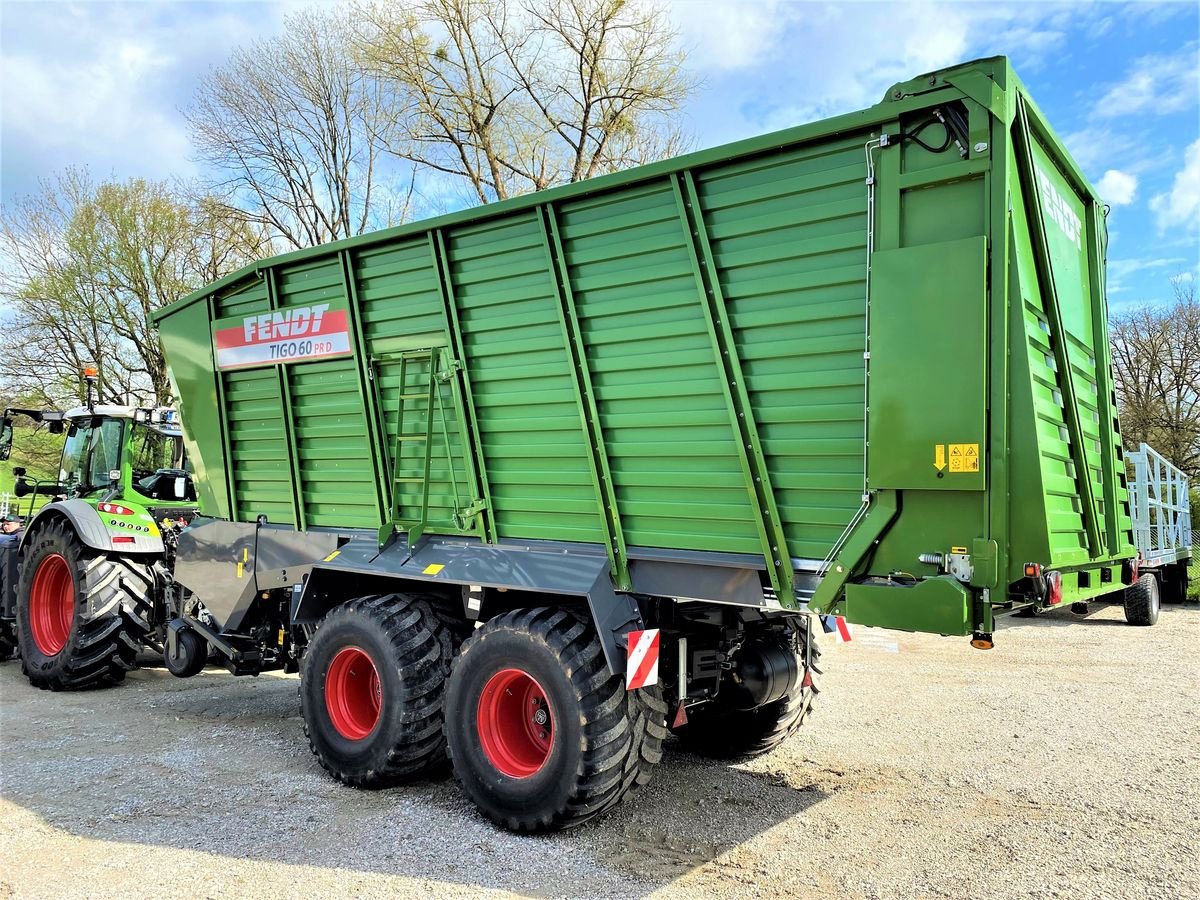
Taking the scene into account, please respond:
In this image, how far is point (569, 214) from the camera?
4.38 m

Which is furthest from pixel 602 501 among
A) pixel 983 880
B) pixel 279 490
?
pixel 279 490

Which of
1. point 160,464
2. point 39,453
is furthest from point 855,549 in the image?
point 39,453

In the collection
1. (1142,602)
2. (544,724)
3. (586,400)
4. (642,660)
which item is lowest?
(1142,602)

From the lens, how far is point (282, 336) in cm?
577

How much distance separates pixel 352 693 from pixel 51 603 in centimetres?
459

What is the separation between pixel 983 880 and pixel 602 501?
2.31 metres

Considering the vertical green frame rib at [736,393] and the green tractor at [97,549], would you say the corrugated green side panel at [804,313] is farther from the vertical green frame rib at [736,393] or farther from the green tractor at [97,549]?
the green tractor at [97,549]

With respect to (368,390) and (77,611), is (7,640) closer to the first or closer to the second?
(77,611)

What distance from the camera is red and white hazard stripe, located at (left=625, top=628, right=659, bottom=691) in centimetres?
392

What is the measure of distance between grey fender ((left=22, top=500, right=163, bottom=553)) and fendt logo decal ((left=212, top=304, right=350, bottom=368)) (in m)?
2.37

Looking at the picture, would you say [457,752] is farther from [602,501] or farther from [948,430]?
[948,430]

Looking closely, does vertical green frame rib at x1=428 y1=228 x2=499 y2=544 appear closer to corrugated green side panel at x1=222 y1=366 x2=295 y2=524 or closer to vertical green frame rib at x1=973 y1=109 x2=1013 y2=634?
corrugated green side panel at x1=222 y1=366 x2=295 y2=524

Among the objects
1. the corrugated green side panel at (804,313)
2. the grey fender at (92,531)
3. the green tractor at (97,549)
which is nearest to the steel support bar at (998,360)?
the corrugated green side panel at (804,313)

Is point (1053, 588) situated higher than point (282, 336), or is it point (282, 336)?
point (282, 336)
